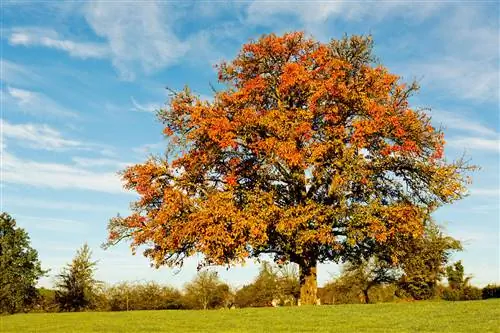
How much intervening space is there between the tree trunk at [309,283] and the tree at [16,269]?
91.9 ft

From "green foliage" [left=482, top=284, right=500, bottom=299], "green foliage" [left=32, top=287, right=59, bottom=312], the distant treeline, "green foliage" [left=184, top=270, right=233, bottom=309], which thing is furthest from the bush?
"green foliage" [left=32, top=287, right=59, bottom=312]

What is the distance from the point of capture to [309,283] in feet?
104

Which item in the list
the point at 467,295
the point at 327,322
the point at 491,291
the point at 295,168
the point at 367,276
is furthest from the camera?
the point at 367,276

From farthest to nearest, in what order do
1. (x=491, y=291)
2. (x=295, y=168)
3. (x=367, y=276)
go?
1. (x=367, y=276)
2. (x=491, y=291)
3. (x=295, y=168)

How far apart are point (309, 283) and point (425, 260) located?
7.58m

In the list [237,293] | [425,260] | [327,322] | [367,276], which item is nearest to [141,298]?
[237,293]

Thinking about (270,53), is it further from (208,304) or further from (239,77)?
(208,304)

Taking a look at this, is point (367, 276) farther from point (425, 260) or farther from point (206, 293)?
point (425, 260)

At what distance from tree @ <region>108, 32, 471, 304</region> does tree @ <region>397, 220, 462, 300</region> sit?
1664 millimetres

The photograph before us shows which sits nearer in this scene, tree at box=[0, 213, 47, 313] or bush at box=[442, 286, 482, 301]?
bush at box=[442, 286, 482, 301]

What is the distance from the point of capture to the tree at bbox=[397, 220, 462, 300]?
3130 cm

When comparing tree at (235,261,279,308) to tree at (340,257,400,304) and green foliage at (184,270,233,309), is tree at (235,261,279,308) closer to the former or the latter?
green foliage at (184,270,233,309)

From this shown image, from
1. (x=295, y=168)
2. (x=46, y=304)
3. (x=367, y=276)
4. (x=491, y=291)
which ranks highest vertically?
(x=295, y=168)

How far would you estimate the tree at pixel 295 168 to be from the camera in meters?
27.8
